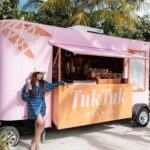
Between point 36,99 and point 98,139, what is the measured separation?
2.04 meters

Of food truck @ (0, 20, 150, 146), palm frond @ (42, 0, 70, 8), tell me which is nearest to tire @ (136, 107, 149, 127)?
food truck @ (0, 20, 150, 146)

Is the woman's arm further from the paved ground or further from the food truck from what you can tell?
the paved ground

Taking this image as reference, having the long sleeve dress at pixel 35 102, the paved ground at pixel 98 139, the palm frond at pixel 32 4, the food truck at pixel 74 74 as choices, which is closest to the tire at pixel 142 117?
the food truck at pixel 74 74

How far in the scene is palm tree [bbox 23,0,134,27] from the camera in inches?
539

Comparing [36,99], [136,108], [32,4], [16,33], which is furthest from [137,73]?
[32,4]

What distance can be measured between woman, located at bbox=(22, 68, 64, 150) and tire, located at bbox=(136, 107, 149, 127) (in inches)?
135

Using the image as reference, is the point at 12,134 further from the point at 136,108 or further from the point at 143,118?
the point at 143,118

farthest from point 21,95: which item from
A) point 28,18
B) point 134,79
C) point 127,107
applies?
point 28,18

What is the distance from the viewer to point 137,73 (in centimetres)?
1002

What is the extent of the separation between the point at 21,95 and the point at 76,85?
53.9 inches

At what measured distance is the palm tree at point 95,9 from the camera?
1368 cm

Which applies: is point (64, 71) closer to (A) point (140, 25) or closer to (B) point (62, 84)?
(B) point (62, 84)

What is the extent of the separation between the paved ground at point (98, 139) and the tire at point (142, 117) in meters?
0.17

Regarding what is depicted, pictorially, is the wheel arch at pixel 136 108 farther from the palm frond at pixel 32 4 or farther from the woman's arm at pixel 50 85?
the palm frond at pixel 32 4
